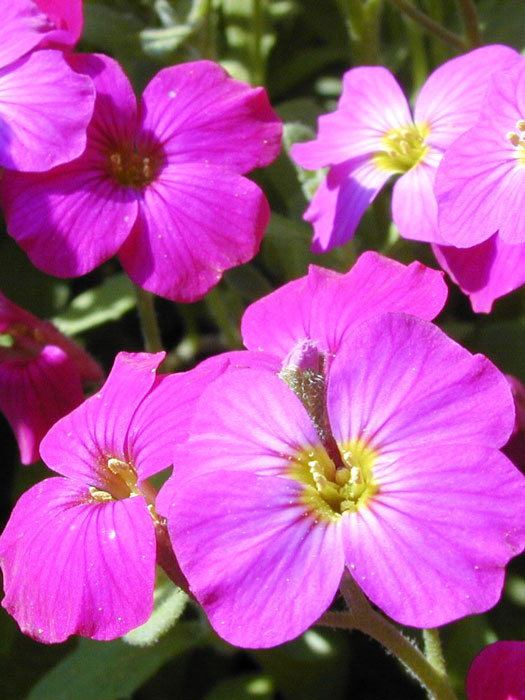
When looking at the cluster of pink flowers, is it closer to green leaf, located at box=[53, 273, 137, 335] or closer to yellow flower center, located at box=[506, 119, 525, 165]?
yellow flower center, located at box=[506, 119, 525, 165]

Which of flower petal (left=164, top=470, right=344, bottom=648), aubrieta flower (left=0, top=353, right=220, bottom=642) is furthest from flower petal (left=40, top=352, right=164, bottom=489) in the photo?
flower petal (left=164, top=470, right=344, bottom=648)

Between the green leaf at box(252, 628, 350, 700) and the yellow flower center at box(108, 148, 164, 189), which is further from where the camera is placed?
the green leaf at box(252, 628, 350, 700)

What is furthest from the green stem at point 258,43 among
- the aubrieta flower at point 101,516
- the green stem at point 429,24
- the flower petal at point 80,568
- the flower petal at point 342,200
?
the flower petal at point 80,568

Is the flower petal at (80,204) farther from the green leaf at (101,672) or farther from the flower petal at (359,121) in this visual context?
the green leaf at (101,672)

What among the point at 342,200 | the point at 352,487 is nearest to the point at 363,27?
the point at 342,200

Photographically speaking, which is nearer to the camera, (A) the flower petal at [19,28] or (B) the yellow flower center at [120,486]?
(B) the yellow flower center at [120,486]

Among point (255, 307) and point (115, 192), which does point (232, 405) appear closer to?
point (255, 307)

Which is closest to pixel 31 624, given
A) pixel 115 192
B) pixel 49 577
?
pixel 49 577
